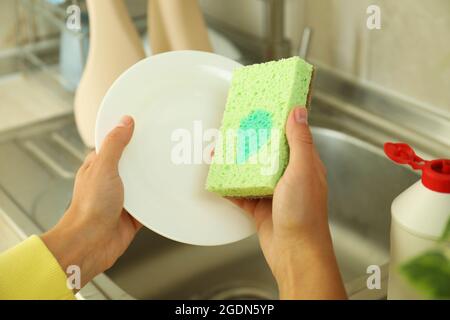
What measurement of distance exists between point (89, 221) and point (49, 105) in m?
0.64

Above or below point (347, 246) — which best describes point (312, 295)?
above

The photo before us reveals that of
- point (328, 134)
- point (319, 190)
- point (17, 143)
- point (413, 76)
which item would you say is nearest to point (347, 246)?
point (328, 134)

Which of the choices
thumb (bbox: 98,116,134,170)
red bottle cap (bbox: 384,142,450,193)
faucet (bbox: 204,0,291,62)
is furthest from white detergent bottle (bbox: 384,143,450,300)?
faucet (bbox: 204,0,291,62)

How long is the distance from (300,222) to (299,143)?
10cm

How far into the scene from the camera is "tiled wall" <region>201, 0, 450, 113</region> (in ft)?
4.16

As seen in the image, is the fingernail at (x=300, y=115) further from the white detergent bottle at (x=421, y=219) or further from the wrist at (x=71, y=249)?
the wrist at (x=71, y=249)

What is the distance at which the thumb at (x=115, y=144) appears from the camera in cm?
98

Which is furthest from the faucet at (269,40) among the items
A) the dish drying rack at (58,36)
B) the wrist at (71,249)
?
the wrist at (71,249)

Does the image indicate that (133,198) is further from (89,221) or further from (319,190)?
(319,190)

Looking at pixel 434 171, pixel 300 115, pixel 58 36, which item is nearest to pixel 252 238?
pixel 300 115

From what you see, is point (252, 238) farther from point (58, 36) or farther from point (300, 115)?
point (58, 36)

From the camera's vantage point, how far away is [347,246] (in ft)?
4.42

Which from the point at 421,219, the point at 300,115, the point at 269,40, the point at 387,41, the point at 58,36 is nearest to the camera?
the point at 421,219

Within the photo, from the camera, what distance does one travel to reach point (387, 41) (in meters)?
1.35
